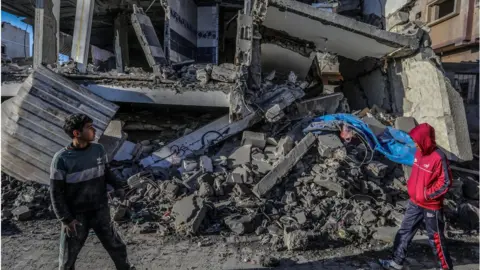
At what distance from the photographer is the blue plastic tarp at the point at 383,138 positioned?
6.26 metres

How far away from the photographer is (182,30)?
959cm

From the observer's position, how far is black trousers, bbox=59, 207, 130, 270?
2.75 meters

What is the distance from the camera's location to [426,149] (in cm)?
335

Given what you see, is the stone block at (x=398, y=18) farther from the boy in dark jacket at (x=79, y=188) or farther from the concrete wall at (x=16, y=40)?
the concrete wall at (x=16, y=40)

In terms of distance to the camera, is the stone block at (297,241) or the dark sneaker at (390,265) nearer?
the dark sneaker at (390,265)

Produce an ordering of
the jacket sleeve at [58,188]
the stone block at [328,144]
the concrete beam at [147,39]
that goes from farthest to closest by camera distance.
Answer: the concrete beam at [147,39]
the stone block at [328,144]
the jacket sleeve at [58,188]

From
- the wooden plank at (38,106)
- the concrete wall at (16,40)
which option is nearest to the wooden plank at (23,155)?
the wooden plank at (38,106)

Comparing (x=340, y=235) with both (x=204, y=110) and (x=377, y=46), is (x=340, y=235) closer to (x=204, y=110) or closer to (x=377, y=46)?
(x=204, y=110)

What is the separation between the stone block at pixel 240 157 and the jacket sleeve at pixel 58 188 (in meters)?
3.75

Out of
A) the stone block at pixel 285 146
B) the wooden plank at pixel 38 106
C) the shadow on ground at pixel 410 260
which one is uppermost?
the wooden plank at pixel 38 106

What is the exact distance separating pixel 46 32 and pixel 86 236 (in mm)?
6132

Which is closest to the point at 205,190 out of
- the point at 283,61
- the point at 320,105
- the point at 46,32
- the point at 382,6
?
the point at 320,105

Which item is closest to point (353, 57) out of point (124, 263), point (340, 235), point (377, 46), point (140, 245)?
point (377, 46)

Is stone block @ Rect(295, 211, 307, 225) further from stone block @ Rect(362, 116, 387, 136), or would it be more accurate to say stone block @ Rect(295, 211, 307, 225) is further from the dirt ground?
stone block @ Rect(362, 116, 387, 136)
